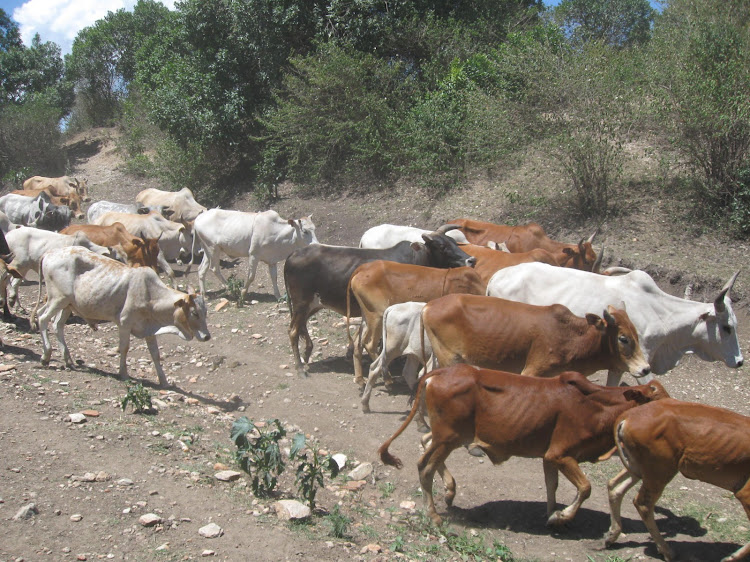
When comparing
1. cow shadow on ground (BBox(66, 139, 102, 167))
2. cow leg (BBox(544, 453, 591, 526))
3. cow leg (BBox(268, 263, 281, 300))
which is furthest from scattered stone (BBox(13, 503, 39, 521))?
cow shadow on ground (BBox(66, 139, 102, 167))

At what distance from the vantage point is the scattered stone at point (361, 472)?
742 centimetres

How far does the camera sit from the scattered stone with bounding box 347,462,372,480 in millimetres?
7418

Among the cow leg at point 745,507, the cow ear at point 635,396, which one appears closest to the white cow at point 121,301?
the cow ear at point 635,396

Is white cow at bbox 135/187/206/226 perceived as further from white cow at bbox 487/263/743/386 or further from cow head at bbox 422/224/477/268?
white cow at bbox 487/263/743/386

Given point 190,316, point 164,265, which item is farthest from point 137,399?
point 164,265

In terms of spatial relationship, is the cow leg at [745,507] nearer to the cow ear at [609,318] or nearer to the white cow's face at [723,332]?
the cow ear at [609,318]

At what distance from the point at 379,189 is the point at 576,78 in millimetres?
6841

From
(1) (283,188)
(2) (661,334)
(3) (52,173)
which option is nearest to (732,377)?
(2) (661,334)

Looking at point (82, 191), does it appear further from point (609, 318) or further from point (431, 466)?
point (431, 466)

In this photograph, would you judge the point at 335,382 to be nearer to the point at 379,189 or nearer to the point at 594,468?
the point at 594,468

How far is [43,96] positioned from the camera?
123 feet

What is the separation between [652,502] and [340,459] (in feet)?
10.4

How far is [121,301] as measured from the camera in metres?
9.74

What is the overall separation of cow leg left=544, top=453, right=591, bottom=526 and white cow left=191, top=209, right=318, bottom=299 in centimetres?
869
